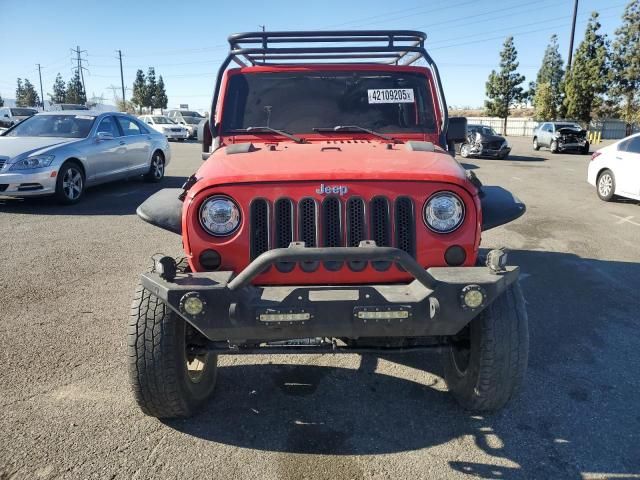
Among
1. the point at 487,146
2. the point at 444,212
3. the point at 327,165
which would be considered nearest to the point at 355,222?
the point at 327,165

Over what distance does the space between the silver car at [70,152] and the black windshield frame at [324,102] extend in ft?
19.6

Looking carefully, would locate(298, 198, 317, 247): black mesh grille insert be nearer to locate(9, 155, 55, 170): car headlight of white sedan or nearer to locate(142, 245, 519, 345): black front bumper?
locate(142, 245, 519, 345): black front bumper

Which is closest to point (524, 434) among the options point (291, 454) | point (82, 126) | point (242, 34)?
point (291, 454)

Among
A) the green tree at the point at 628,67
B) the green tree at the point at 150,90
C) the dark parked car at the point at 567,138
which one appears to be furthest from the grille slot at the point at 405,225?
the green tree at the point at 150,90

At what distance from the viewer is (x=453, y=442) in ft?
9.04

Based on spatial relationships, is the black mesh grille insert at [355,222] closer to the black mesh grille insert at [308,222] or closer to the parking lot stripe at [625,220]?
the black mesh grille insert at [308,222]

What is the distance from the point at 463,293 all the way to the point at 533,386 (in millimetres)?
1413

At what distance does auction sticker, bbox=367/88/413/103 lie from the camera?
393cm

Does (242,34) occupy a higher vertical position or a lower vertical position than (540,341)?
higher

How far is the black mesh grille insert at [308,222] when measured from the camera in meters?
2.70

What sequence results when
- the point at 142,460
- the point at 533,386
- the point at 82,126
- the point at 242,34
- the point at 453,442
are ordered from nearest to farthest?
the point at 142,460
the point at 453,442
the point at 533,386
the point at 242,34
the point at 82,126

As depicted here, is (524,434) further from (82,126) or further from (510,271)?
(82,126)

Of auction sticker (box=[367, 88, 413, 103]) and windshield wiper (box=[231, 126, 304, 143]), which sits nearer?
windshield wiper (box=[231, 126, 304, 143])

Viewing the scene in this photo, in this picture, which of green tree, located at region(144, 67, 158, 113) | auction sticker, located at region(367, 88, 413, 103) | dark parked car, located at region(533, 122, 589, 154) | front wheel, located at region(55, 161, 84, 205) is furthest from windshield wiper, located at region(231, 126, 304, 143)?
green tree, located at region(144, 67, 158, 113)
